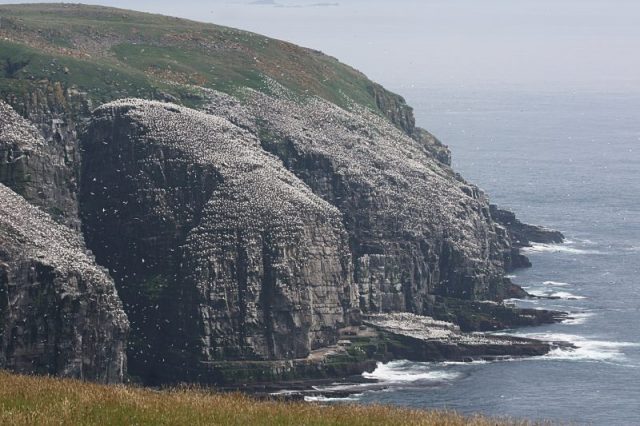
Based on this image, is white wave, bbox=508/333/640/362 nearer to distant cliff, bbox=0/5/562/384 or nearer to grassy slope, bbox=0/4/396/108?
distant cliff, bbox=0/5/562/384

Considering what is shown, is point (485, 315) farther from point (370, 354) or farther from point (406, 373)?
point (406, 373)

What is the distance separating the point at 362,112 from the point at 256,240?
6396 cm

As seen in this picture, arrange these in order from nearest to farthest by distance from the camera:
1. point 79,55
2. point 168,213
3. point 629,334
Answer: point 168,213
point 629,334
point 79,55

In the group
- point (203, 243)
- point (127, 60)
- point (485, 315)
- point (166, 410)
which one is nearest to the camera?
point (166, 410)

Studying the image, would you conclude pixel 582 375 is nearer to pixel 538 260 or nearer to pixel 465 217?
pixel 465 217

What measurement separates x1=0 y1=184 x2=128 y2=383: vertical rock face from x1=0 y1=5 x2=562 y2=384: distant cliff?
6.0 inches

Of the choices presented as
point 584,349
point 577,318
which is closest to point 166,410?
point 584,349

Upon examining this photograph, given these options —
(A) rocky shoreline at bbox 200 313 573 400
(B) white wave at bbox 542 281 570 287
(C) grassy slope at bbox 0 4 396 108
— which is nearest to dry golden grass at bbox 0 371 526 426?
(A) rocky shoreline at bbox 200 313 573 400

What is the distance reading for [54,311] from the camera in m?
112

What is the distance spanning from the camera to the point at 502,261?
17575cm

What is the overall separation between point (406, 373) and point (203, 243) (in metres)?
21.4

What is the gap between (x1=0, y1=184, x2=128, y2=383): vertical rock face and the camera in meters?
111

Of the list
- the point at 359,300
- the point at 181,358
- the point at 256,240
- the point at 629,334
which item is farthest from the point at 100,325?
the point at 629,334

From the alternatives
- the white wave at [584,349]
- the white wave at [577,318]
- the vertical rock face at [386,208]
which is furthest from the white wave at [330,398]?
the white wave at [577,318]
